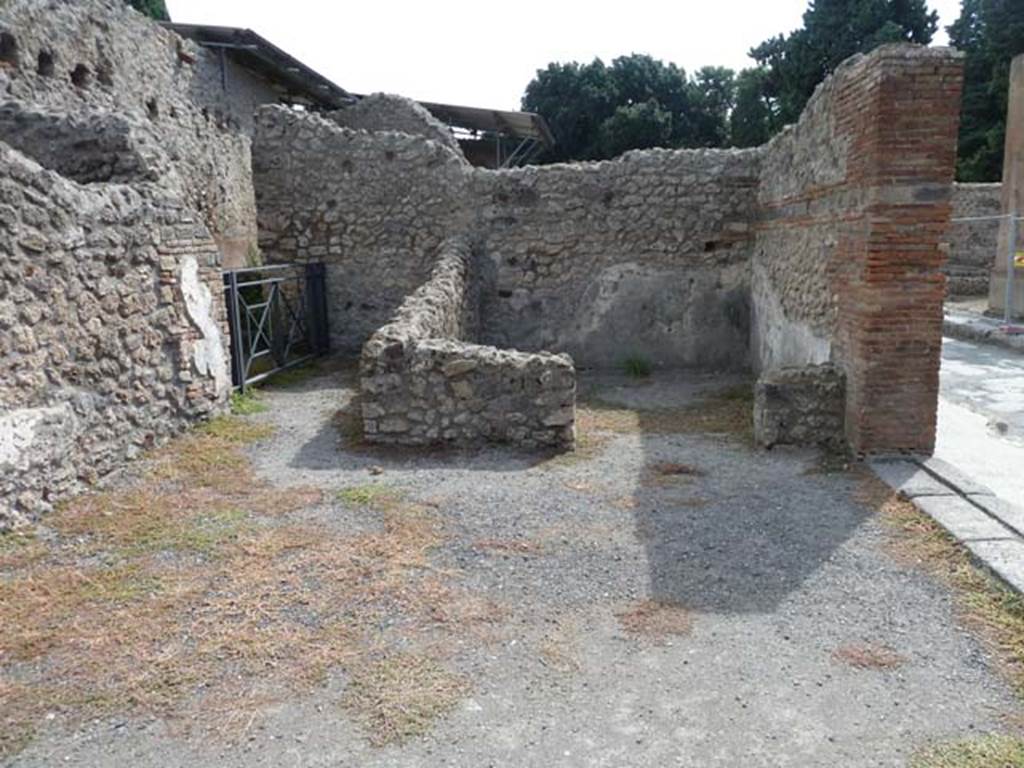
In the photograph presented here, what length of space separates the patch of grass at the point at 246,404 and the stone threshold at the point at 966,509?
18.5ft

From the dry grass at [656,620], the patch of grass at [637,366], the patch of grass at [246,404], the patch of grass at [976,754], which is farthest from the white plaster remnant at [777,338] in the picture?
the patch of grass at [246,404]

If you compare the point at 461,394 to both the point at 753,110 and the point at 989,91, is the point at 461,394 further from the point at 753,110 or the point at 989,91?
the point at 753,110

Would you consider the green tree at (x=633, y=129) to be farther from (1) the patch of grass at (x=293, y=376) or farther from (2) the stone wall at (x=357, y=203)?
(1) the patch of grass at (x=293, y=376)

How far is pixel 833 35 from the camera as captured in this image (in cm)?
2834

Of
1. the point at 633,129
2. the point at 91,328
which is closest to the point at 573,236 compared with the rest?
the point at 91,328

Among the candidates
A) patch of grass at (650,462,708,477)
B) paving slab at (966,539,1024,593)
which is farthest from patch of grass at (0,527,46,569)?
paving slab at (966,539,1024,593)

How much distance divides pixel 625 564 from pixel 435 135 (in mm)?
10309

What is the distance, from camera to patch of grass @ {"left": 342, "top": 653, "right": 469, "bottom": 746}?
3.00 metres

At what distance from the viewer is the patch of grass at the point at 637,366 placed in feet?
33.7

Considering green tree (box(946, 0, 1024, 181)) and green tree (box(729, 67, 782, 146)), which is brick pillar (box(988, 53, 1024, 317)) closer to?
green tree (box(946, 0, 1024, 181))

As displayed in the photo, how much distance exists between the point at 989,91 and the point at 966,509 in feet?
78.5

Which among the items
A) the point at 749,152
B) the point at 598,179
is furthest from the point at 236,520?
the point at 749,152

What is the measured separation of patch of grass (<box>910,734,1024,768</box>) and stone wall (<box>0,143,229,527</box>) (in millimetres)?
4889

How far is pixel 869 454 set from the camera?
602 cm
